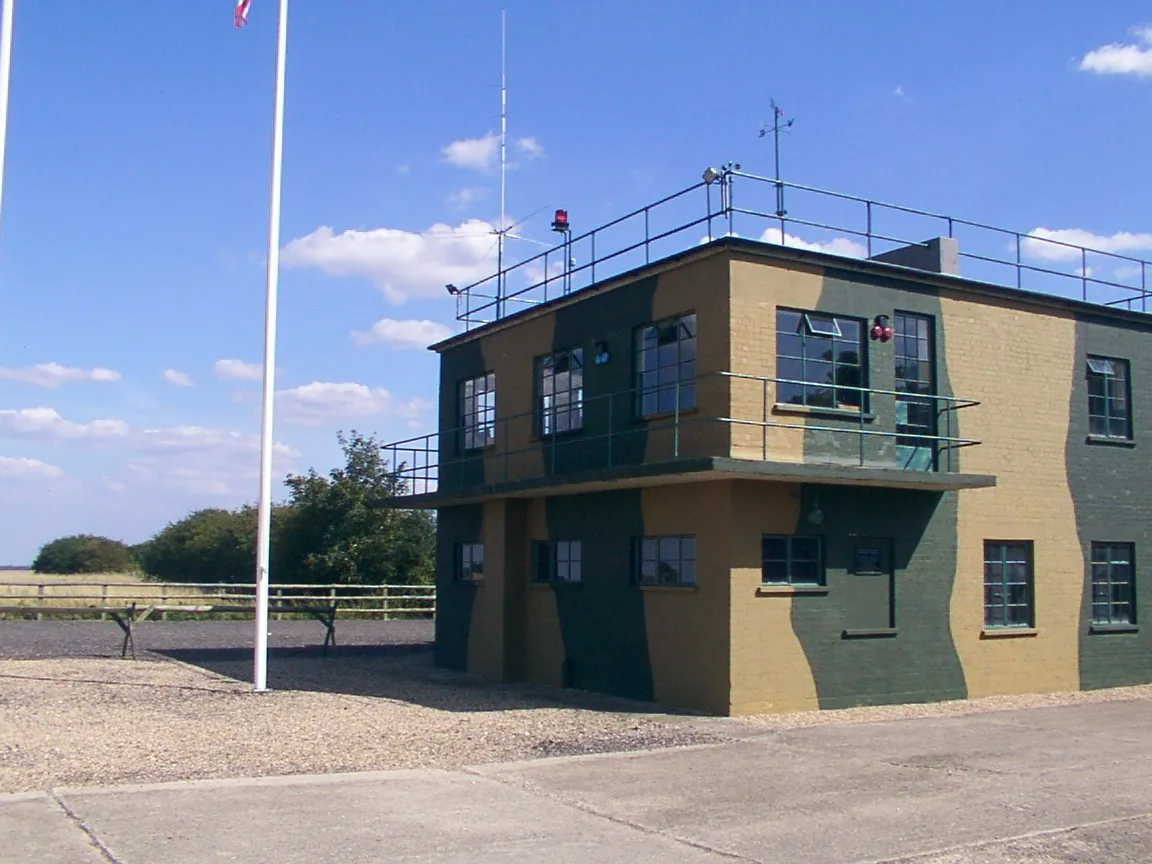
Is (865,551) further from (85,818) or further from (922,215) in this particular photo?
(85,818)

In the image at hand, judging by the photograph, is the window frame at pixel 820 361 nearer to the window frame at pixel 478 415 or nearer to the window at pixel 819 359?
the window at pixel 819 359

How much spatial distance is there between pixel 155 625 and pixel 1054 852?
28282mm

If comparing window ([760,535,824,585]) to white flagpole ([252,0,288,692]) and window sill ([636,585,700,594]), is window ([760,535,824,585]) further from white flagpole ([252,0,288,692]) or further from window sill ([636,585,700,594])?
white flagpole ([252,0,288,692])

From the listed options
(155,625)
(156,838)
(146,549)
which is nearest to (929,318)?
(156,838)

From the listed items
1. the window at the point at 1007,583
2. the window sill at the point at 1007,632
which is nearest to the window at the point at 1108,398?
the window at the point at 1007,583

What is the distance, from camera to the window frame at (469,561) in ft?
70.0

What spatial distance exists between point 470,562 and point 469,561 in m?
0.05

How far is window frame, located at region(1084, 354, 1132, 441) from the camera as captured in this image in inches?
750

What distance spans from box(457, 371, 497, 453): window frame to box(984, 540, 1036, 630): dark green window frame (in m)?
8.42

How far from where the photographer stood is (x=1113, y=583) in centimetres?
1903

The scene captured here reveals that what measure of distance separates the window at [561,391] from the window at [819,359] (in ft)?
12.1

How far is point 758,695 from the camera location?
1516 centimetres

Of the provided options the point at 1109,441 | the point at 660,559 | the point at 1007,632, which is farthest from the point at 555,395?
the point at 1109,441

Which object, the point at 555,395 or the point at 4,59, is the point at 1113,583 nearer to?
the point at 555,395
